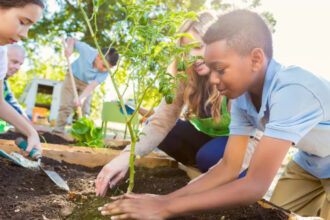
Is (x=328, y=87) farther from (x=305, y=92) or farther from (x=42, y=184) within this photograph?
(x=42, y=184)

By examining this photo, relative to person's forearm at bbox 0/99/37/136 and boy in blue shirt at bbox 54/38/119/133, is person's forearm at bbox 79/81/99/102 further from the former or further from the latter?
person's forearm at bbox 0/99/37/136

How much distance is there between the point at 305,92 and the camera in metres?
1.25

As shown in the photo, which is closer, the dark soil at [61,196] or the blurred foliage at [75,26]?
the dark soil at [61,196]

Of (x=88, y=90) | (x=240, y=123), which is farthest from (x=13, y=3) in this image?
(x=88, y=90)

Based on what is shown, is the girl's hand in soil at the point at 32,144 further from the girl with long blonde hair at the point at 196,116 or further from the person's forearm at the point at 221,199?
the person's forearm at the point at 221,199

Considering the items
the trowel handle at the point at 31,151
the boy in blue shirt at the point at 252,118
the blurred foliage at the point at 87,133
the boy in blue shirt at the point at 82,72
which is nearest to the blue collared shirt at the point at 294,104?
the boy in blue shirt at the point at 252,118

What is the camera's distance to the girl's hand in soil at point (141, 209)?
117cm

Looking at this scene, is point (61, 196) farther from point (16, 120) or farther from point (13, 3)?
point (13, 3)

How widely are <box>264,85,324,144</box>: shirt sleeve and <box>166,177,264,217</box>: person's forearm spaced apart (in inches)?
8.8

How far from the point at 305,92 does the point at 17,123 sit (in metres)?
1.90

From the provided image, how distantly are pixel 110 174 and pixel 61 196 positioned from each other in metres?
0.30

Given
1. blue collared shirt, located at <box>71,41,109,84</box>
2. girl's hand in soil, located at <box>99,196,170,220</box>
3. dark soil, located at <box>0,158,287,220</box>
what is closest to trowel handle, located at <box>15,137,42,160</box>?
dark soil, located at <box>0,158,287,220</box>

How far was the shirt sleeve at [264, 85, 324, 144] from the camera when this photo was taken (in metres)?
1.21

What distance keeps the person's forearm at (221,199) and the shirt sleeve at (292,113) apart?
8.8 inches
